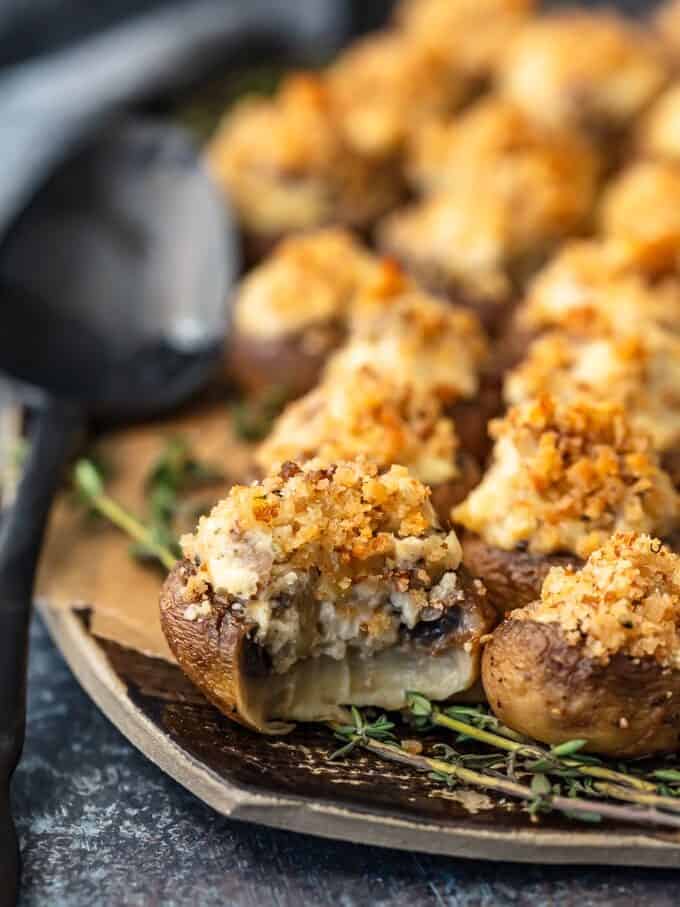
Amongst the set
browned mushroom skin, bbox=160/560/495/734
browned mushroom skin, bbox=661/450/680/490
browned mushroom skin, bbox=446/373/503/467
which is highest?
browned mushroom skin, bbox=446/373/503/467

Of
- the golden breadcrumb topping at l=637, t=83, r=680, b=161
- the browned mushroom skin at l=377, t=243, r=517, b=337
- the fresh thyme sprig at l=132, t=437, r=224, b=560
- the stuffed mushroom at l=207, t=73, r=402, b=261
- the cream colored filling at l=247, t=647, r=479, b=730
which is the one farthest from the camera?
the golden breadcrumb topping at l=637, t=83, r=680, b=161

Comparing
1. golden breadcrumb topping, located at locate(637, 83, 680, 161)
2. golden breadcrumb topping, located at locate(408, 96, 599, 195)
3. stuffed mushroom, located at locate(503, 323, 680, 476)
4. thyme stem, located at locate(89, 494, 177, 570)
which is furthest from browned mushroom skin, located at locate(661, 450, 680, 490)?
golden breadcrumb topping, located at locate(637, 83, 680, 161)

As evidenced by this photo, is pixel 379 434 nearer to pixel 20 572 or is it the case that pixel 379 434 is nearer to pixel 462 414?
pixel 462 414

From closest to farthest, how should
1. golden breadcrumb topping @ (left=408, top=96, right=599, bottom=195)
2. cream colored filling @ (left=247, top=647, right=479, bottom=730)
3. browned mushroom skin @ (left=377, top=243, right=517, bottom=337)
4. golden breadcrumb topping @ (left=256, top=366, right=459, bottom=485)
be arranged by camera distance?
cream colored filling @ (left=247, top=647, right=479, bottom=730) → golden breadcrumb topping @ (left=256, top=366, right=459, bottom=485) → browned mushroom skin @ (left=377, top=243, right=517, bottom=337) → golden breadcrumb topping @ (left=408, top=96, right=599, bottom=195)

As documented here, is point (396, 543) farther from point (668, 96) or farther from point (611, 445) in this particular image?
point (668, 96)

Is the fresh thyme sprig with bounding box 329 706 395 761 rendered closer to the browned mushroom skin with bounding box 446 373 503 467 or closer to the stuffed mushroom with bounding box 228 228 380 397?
the browned mushroom skin with bounding box 446 373 503 467

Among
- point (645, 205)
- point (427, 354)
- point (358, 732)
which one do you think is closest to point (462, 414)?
point (427, 354)

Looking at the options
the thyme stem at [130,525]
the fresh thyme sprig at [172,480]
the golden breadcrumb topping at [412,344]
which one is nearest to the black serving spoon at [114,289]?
the thyme stem at [130,525]
